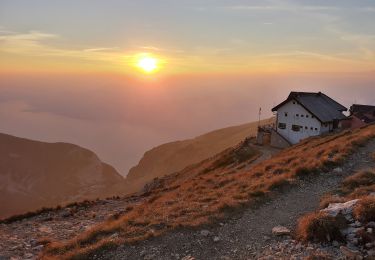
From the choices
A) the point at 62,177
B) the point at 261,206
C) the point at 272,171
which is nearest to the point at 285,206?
the point at 261,206

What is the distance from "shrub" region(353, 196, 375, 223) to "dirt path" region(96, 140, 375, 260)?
2954 mm

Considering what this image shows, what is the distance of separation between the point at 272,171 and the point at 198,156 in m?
132

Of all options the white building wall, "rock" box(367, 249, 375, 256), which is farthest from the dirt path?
the white building wall

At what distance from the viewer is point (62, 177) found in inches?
6806

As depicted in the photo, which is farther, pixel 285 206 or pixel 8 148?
pixel 8 148

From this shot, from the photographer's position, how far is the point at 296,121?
194ft

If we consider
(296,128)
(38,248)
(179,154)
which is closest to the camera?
(38,248)

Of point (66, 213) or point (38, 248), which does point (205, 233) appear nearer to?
point (38, 248)

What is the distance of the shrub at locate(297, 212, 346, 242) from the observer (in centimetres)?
1439

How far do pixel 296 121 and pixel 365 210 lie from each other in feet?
150

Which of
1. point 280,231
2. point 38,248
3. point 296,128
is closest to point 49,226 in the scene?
point 38,248

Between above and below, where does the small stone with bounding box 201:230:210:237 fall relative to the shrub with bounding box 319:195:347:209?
below

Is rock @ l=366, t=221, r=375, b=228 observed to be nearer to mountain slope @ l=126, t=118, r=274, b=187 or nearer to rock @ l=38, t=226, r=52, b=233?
rock @ l=38, t=226, r=52, b=233

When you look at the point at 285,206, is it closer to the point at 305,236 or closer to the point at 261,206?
the point at 261,206
